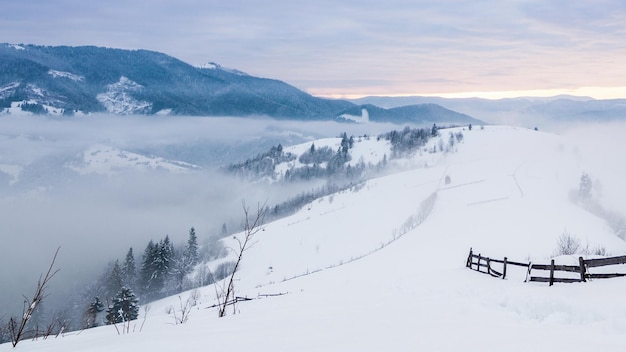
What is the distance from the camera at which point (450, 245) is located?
115 feet

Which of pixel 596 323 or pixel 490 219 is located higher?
pixel 596 323

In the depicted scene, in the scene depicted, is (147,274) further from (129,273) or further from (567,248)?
(567,248)

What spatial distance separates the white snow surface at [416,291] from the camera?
278 inches

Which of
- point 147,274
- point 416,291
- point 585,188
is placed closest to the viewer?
point 416,291

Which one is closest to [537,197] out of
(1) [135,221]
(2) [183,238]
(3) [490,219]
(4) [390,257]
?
(3) [490,219]

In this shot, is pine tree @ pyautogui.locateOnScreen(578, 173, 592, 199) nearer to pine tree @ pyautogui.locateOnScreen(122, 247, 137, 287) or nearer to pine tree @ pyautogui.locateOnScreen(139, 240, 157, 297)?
pine tree @ pyautogui.locateOnScreen(139, 240, 157, 297)

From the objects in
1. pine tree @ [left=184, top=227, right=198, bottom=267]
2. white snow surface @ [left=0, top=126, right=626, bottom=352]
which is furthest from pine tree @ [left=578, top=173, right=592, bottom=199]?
pine tree @ [left=184, top=227, right=198, bottom=267]

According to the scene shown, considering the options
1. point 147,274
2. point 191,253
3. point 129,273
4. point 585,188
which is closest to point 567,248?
point 585,188

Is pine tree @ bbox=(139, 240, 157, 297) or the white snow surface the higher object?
the white snow surface

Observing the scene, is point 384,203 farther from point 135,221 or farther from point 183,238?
point 135,221

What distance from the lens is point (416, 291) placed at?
1545 centimetres

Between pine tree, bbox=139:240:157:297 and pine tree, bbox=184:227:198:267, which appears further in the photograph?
pine tree, bbox=184:227:198:267

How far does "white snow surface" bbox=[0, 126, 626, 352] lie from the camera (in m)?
7.07

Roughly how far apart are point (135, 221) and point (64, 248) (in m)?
47.2
